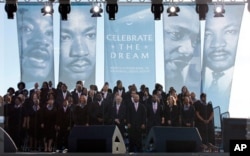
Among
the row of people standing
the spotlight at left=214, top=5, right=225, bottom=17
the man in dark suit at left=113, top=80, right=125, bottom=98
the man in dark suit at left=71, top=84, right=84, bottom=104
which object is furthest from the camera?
the spotlight at left=214, top=5, right=225, bottom=17

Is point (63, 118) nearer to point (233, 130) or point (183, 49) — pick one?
point (183, 49)

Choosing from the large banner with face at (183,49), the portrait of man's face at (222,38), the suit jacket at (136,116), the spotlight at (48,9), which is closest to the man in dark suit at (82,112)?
the suit jacket at (136,116)

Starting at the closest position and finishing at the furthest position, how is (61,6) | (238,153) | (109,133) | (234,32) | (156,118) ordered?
(238,153), (109,133), (156,118), (61,6), (234,32)

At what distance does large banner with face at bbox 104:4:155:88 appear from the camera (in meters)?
13.3

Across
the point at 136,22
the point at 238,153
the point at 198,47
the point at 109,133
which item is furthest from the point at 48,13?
the point at 238,153

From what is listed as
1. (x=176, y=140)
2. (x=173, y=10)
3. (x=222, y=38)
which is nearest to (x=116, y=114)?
(x=173, y=10)

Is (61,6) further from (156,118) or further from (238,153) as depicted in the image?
(238,153)

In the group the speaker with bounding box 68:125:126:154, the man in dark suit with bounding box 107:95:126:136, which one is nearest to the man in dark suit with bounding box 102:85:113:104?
the man in dark suit with bounding box 107:95:126:136

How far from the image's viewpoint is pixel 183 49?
1349cm

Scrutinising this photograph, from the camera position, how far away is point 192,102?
38.1ft

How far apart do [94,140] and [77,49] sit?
23.2 feet

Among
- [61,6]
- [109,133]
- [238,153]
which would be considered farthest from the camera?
[61,6]

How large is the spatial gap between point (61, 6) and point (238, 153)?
862 centimetres

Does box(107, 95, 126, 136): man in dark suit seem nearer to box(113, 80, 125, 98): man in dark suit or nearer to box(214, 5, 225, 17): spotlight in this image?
box(113, 80, 125, 98): man in dark suit
